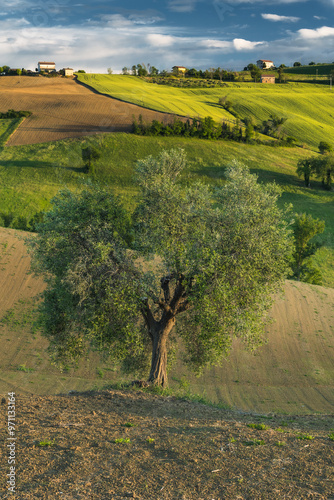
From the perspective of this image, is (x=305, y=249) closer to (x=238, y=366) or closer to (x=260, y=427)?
(x=238, y=366)

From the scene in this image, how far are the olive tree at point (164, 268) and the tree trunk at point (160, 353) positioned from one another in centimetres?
5

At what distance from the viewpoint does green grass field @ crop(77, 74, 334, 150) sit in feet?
396

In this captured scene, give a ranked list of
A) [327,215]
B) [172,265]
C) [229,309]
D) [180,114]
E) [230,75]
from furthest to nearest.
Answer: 1. [230,75]
2. [180,114]
3. [327,215]
4. [172,265]
5. [229,309]

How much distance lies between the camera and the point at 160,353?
20.8 m

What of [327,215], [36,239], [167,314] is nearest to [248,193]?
[167,314]

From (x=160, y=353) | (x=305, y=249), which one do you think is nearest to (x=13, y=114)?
(x=305, y=249)

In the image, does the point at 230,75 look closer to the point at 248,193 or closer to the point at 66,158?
the point at 66,158

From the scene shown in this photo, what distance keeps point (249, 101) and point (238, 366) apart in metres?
130

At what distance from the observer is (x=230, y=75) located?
654 ft

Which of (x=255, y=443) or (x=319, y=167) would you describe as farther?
(x=319, y=167)

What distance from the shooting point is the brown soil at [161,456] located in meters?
9.95

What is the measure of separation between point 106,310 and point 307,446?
10.0 metres

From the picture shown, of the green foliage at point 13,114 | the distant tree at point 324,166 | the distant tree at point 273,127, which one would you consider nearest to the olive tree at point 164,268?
the distant tree at point 324,166

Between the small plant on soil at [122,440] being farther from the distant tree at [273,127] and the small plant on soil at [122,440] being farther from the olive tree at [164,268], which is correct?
the distant tree at [273,127]
